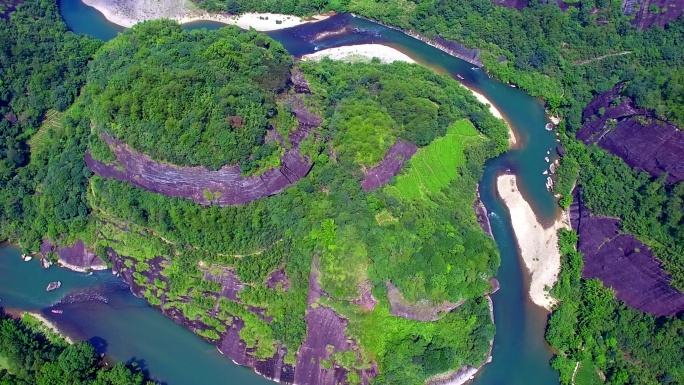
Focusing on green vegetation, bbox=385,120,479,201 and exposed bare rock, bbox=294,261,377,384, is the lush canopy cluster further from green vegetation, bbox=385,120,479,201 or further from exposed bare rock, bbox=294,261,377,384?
green vegetation, bbox=385,120,479,201

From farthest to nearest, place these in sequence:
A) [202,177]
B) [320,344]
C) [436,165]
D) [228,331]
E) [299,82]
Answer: [299,82] → [436,165] → [202,177] → [228,331] → [320,344]

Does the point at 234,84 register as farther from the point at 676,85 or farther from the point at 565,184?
the point at 676,85

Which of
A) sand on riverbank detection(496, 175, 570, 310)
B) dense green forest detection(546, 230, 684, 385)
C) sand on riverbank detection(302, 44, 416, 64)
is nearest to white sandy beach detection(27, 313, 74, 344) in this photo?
sand on riverbank detection(302, 44, 416, 64)

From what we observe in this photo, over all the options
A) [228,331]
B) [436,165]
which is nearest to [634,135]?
[436,165]

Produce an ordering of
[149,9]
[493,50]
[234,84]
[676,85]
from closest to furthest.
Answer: [234,84], [676,85], [493,50], [149,9]

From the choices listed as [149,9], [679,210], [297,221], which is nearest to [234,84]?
[297,221]

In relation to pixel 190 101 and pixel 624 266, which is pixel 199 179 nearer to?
pixel 190 101

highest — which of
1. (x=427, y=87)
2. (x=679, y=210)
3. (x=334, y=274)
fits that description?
(x=427, y=87)

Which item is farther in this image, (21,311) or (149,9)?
(149,9)
